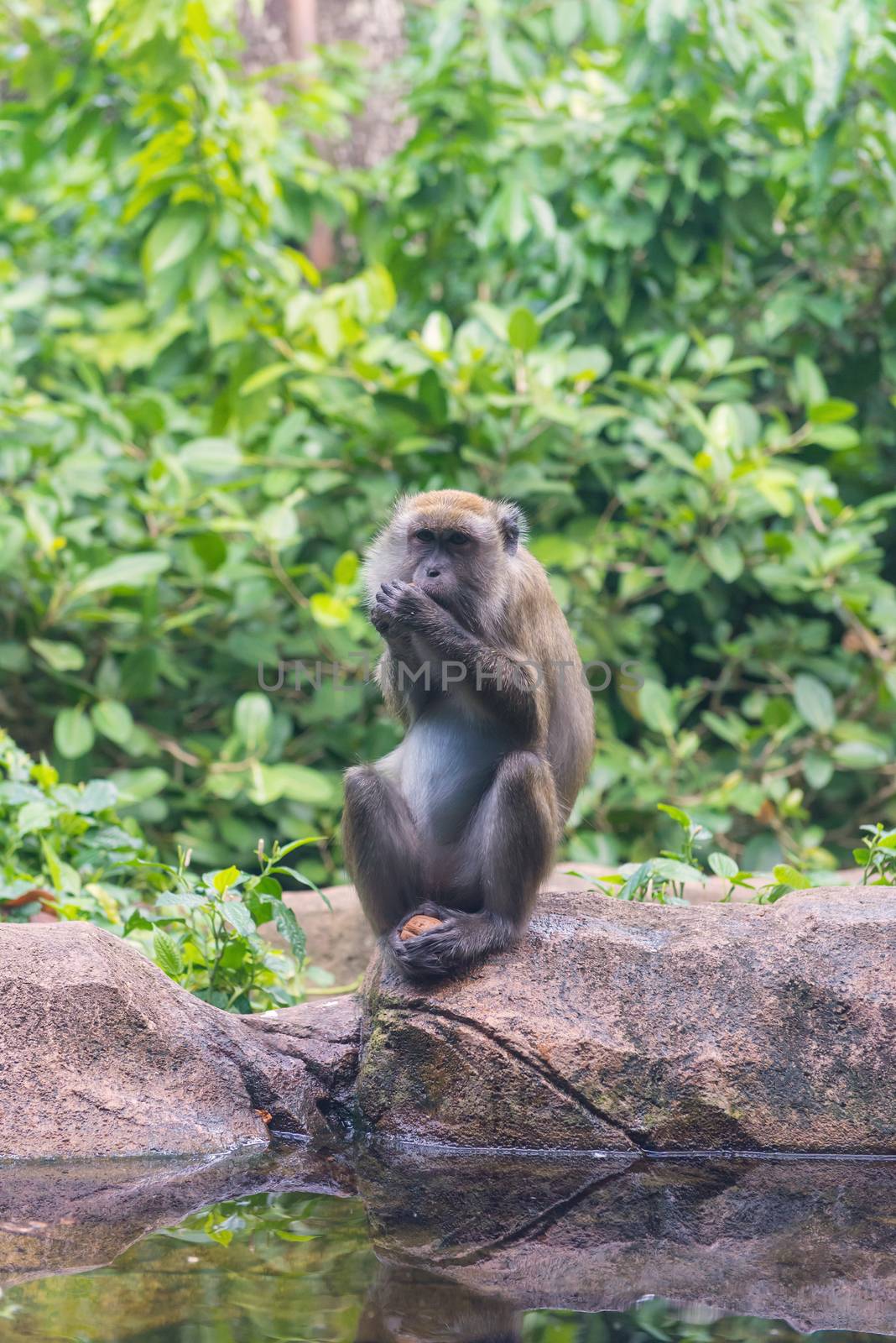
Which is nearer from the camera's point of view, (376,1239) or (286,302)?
(376,1239)

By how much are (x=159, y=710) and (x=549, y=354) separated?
292cm

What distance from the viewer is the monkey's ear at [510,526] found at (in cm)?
491

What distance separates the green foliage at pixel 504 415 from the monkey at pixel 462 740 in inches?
89.7

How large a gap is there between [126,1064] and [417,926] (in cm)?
94

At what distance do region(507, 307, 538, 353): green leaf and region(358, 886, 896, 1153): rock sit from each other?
13.5ft

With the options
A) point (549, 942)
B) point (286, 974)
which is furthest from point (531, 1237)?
point (286, 974)

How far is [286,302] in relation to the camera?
790cm

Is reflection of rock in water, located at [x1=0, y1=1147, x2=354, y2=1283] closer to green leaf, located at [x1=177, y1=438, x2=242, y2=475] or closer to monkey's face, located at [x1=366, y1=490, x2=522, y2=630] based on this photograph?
monkey's face, located at [x1=366, y1=490, x2=522, y2=630]

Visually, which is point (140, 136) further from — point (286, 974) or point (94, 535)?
point (286, 974)

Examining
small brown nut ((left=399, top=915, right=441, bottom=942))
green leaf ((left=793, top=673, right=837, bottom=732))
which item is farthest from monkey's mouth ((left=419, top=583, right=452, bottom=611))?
green leaf ((left=793, top=673, right=837, bottom=732))

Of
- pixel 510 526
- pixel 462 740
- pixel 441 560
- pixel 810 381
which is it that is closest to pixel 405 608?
pixel 441 560

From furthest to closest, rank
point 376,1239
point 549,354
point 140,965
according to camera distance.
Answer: point 549,354 < point 140,965 < point 376,1239

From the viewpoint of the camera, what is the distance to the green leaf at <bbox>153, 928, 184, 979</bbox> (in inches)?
182

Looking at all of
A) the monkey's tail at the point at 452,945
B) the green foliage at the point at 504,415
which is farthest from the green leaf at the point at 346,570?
the monkey's tail at the point at 452,945
